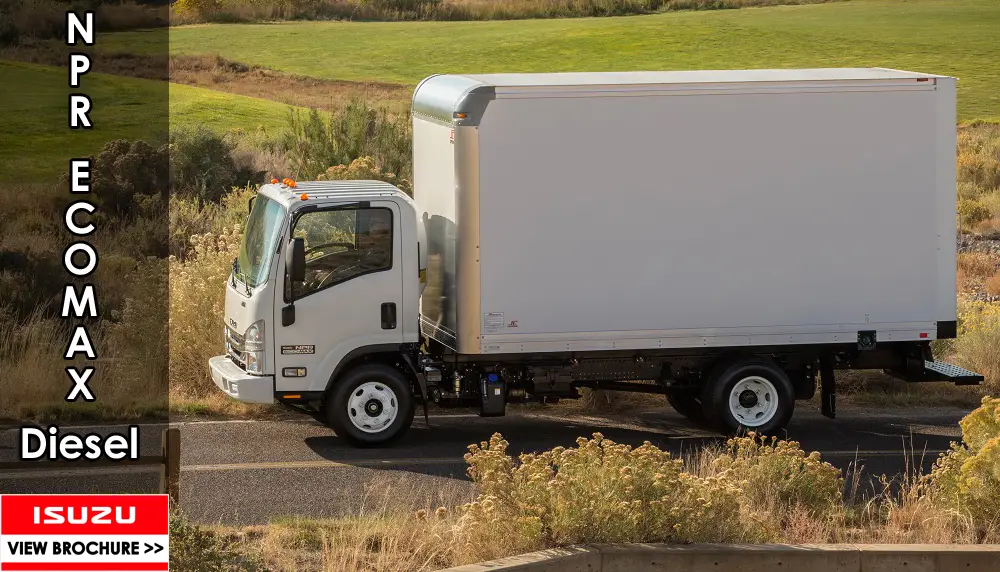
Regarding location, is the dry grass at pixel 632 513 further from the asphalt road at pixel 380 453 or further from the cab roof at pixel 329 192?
the cab roof at pixel 329 192

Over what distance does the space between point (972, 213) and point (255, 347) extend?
2383 centimetres

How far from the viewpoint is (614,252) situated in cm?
1217

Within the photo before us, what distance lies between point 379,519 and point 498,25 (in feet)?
202

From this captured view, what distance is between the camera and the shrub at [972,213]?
31.4 meters

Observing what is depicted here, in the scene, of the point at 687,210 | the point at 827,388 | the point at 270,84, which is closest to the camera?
the point at 687,210

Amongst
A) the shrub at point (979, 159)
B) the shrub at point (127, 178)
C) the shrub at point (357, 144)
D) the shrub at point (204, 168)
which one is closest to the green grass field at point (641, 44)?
the shrub at point (979, 159)

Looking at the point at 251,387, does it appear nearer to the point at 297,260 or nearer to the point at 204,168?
the point at 297,260

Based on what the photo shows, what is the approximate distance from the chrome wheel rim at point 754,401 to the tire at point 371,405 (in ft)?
9.75

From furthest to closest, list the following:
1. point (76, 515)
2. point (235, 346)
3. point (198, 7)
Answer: point (198, 7) < point (235, 346) < point (76, 515)

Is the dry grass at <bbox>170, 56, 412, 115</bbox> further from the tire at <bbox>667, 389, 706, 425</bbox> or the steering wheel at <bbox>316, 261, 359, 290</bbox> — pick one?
the steering wheel at <bbox>316, 261, 359, 290</bbox>

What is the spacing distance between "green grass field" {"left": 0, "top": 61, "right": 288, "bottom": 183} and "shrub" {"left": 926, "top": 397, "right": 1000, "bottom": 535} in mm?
22797

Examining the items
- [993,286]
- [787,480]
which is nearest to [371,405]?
[787,480]

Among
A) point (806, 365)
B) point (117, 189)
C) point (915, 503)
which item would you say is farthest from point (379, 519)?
point (117, 189)

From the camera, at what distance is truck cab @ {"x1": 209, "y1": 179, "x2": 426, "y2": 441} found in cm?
1198
